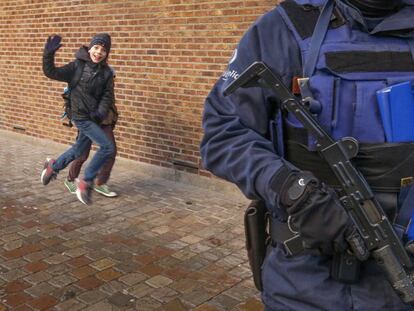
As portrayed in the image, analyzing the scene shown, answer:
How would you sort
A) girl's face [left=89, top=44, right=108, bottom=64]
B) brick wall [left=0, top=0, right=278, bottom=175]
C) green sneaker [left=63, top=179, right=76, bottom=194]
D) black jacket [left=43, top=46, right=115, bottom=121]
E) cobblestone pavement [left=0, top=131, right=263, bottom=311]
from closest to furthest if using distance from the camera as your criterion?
cobblestone pavement [left=0, top=131, right=263, bottom=311] < girl's face [left=89, top=44, right=108, bottom=64] < black jacket [left=43, top=46, right=115, bottom=121] < brick wall [left=0, top=0, right=278, bottom=175] < green sneaker [left=63, top=179, right=76, bottom=194]

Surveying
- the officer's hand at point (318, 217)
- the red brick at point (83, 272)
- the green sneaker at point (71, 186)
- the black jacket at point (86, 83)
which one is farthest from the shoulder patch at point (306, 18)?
the green sneaker at point (71, 186)

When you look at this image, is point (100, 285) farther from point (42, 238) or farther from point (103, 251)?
point (42, 238)

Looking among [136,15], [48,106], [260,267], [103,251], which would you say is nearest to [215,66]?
[136,15]

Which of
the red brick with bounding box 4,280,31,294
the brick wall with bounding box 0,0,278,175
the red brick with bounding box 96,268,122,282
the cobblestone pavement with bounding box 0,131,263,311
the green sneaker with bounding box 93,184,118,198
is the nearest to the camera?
the cobblestone pavement with bounding box 0,131,263,311

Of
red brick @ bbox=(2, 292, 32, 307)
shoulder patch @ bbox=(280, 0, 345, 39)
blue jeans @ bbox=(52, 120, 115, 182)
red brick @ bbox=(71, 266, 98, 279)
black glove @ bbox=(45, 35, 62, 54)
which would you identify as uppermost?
shoulder patch @ bbox=(280, 0, 345, 39)

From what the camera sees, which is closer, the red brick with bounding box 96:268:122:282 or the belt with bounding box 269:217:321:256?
the belt with bounding box 269:217:321:256

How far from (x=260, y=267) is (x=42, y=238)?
3.27m

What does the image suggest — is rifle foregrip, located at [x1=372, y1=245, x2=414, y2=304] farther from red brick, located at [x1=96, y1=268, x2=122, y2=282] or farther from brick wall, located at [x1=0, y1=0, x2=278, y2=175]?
brick wall, located at [x1=0, y1=0, x2=278, y2=175]

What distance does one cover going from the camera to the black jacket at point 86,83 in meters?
5.60

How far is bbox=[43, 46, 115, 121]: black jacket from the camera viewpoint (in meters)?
5.60

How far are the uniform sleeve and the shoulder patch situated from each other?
3 cm

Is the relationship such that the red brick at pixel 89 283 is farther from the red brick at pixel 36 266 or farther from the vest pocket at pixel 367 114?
the vest pocket at pixel 367 114

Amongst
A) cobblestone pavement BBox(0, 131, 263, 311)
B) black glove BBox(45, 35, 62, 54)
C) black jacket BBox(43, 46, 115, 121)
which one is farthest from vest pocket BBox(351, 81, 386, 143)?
black glove BBox(45, 35, 62, 54)

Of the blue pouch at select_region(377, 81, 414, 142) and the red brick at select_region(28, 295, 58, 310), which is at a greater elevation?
the blue pouch at select_region(377, 81, 414, 142)
